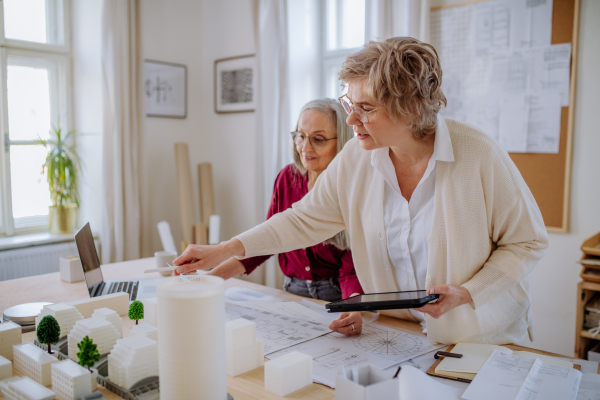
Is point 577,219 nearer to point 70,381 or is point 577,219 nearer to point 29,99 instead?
point 70,381

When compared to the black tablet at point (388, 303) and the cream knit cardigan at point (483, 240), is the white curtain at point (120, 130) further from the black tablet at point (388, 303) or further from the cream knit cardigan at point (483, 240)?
the black tablet at point (388, 303)

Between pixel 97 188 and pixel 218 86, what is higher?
pixel 218 86

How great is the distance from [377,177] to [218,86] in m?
2.98

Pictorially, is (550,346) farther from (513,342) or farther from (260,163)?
(260,163)

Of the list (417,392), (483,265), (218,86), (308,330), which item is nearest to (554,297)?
(483,265)

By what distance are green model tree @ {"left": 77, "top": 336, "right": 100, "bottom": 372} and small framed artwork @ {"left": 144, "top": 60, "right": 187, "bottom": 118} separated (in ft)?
9.93

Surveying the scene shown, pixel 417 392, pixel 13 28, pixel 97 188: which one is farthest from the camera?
pixel 97 188

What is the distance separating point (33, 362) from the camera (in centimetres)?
113

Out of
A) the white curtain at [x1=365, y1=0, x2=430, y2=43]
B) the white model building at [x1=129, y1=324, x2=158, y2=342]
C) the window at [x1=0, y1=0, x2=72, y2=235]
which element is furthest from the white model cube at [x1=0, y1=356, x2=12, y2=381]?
the window at [x1=0, y1=0, x2=72, y2=235]

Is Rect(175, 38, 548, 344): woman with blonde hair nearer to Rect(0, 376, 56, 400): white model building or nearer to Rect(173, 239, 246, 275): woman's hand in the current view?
Rect(173, 239, 246, 275): woman's hand

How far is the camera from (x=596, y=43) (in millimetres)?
2365

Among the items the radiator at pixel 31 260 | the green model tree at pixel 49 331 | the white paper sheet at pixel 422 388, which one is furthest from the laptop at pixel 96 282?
the radiator at pixel 31 260

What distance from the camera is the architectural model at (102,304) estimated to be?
1.49m

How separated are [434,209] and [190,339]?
81 cm
